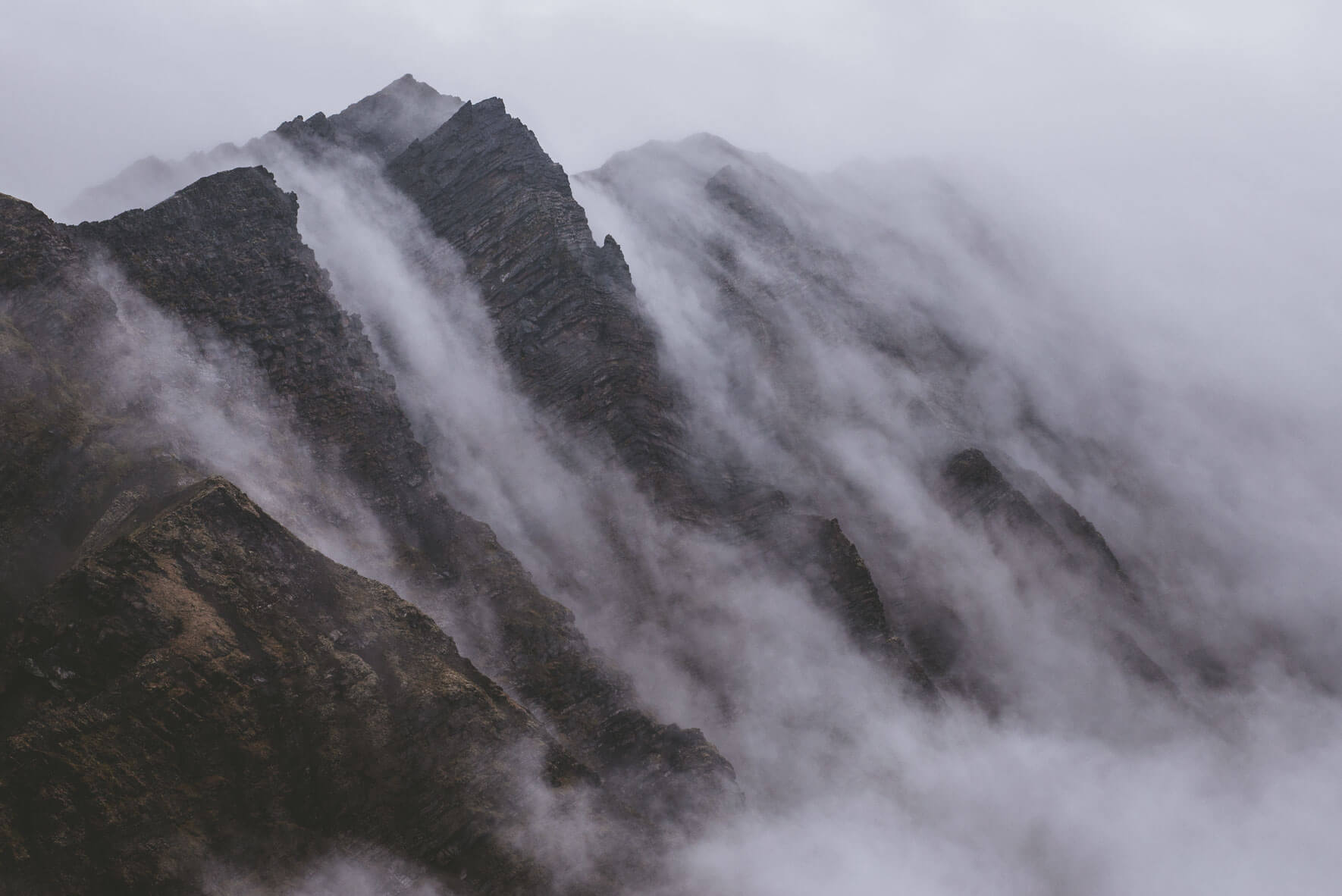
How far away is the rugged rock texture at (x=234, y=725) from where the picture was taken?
4359cm

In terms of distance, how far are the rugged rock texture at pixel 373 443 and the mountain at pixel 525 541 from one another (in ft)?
0.98

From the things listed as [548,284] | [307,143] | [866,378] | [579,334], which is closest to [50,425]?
[579,334]

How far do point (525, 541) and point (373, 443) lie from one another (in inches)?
687

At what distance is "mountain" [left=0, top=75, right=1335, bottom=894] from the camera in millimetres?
49031

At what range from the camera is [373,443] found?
253ft

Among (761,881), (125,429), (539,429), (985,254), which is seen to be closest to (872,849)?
(761,881)

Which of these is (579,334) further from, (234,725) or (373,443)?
(234,725)

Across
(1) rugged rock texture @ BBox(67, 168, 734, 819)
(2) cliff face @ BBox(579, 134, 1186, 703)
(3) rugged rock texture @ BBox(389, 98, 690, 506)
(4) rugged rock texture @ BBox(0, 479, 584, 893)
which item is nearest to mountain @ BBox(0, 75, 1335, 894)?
(4) rugged rock texture @ BBox(0, 479, 584, 893)

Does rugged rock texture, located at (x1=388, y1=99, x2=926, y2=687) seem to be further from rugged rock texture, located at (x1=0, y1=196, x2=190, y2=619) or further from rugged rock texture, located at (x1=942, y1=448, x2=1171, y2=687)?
rugged rock texture, located at (x1=0, y1=196, x2=190, y2=619)

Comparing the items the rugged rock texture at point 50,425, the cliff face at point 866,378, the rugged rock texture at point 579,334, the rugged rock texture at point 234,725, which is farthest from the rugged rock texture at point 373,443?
the cliff face at point 866,378

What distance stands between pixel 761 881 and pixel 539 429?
47734 mm

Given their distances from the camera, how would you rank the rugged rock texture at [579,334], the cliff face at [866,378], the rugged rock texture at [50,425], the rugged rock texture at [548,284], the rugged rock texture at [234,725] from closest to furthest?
the rugged rock texture at [234,725]
the rugged rock texture at [50,425]
the rugged rock texture at [579,334]
the rugged rock texture at [548,284]
the cliff face at [866,378]

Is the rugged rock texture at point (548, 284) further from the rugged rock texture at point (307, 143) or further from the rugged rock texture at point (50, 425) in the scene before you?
the rugged rock texture at point (50, 425)

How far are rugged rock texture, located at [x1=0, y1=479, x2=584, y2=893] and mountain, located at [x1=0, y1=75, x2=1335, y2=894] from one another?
0.17 metres
